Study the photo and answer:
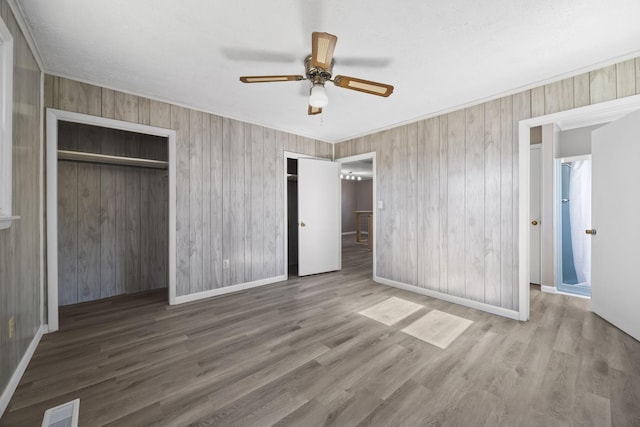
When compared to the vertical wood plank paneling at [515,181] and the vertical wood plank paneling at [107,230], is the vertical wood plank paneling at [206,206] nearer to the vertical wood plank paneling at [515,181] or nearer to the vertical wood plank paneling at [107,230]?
the vertical wood plank paneling at [107,230]

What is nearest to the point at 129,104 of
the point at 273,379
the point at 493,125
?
the point at 273,379

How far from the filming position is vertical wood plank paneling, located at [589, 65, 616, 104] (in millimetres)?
2189

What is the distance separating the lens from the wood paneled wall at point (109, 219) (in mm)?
3168

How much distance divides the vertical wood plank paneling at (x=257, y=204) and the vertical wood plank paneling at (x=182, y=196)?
884mm

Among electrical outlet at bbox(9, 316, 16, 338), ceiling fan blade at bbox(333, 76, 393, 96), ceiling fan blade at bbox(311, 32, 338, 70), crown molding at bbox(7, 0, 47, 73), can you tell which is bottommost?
electrical outlet at bbox(9, 316, 16, 338)

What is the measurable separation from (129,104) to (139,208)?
1.47 metres

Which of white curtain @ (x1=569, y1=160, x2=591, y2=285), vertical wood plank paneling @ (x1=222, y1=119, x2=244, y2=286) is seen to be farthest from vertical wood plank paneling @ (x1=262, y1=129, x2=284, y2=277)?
white curtain @ (x1=569, y1=160, x2=591, y2=285)

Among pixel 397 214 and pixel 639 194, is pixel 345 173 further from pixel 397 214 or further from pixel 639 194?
pixel 639 194

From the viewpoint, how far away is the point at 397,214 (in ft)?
12.6

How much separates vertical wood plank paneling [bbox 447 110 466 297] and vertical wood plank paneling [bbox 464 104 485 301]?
1.8 inches

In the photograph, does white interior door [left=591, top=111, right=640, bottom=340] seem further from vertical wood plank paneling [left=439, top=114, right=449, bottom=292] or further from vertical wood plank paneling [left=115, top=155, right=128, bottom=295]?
A: vertical wood plank paneling [left=115, top=155, right=128, bottom=295]

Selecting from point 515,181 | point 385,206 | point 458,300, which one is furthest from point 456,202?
point 458,300

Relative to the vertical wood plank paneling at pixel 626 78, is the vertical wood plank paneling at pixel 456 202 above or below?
below

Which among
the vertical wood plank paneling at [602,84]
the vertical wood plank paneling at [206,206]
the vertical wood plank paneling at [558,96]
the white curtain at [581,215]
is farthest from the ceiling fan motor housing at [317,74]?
the white curtain at [581,215]
